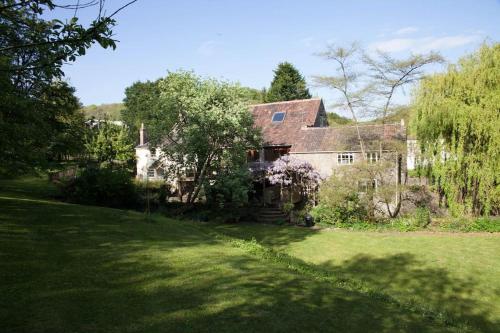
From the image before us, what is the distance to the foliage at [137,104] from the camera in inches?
2518

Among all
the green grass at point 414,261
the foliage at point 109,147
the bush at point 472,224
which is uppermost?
the foliage at point 109,147

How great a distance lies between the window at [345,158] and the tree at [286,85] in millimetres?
26444

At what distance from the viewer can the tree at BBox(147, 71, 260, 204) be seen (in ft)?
82.1

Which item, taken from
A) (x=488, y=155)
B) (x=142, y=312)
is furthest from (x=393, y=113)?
(x=142, y=312)

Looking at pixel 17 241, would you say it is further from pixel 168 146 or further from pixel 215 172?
pixel 215 172

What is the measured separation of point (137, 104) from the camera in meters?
66.1

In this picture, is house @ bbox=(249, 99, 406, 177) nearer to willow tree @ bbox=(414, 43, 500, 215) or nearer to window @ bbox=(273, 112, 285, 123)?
window @ bbox=(273, 112, 285, 123)

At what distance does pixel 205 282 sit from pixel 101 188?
20.4 meters

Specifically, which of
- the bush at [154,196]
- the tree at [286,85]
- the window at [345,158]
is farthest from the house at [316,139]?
the tree at [286,85]

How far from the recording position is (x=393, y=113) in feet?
91.5

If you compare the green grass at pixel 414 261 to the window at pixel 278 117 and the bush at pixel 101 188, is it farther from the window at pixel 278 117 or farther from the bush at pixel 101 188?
the window at pixel 278 117

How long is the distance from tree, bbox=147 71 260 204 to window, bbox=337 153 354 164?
7556mm

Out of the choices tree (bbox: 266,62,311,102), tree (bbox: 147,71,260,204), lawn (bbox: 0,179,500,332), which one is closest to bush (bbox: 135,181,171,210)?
tree (bbox: 147,71,260,204)

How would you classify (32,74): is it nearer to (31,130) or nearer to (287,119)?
(31,130)
